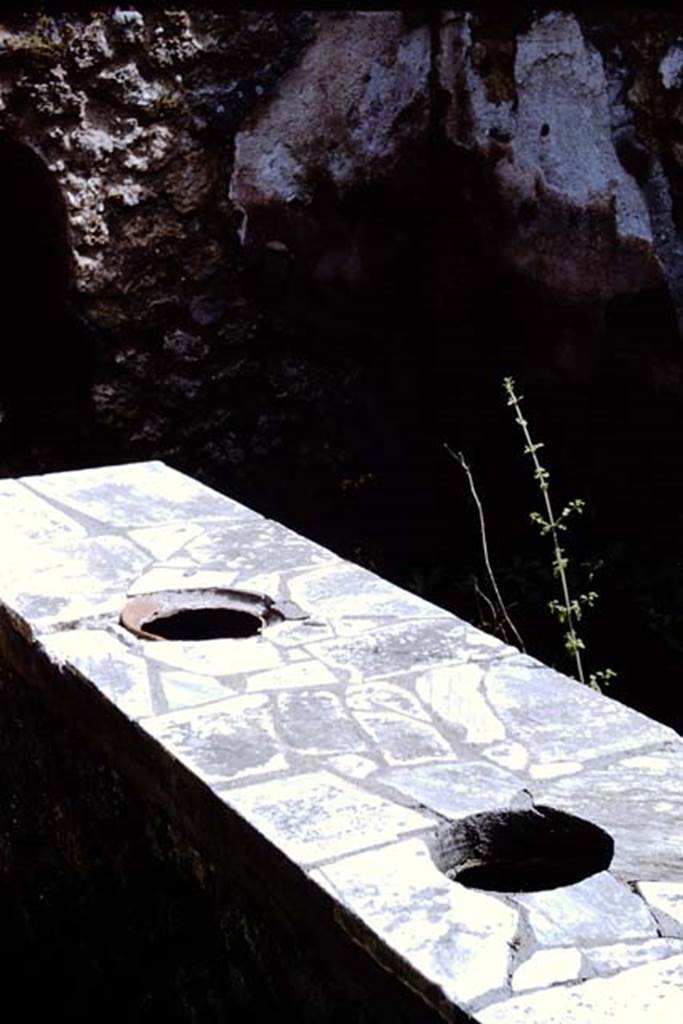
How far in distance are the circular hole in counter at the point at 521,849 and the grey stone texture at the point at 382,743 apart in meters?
0.02

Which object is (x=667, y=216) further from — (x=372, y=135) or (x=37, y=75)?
(x=37, y=75)

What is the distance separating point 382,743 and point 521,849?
14.4 inches

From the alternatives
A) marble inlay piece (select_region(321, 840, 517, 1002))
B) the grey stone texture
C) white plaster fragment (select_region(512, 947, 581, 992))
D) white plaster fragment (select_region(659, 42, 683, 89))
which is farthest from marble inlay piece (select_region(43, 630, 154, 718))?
white plaster fragment (select_region(659, 42, 683, 89))

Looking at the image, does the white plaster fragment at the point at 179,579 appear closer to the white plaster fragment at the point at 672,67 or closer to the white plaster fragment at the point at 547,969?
the white plaster fragment at the point at 547,969

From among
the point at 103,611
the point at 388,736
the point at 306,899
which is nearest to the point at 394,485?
the point at 103,611

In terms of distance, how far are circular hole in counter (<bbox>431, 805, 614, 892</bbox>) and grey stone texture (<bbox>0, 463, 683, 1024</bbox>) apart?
2cm

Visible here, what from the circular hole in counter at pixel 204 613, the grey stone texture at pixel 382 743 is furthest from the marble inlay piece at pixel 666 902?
the circular hole in counter at pixel 204 613

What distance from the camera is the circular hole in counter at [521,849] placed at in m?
2.59

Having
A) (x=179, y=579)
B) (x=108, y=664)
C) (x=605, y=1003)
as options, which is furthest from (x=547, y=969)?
(x=179, y=579)

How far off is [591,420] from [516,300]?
564 millimetres

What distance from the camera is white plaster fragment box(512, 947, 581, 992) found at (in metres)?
2.14

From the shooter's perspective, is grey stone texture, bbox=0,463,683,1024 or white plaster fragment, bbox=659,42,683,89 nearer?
grey stone texture, bbox=0,463,683,1024

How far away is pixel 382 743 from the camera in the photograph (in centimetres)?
289

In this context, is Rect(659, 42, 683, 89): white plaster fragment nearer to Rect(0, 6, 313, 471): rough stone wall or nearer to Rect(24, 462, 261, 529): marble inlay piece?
Rect(0, 6, 313, 471): rough stone wall
